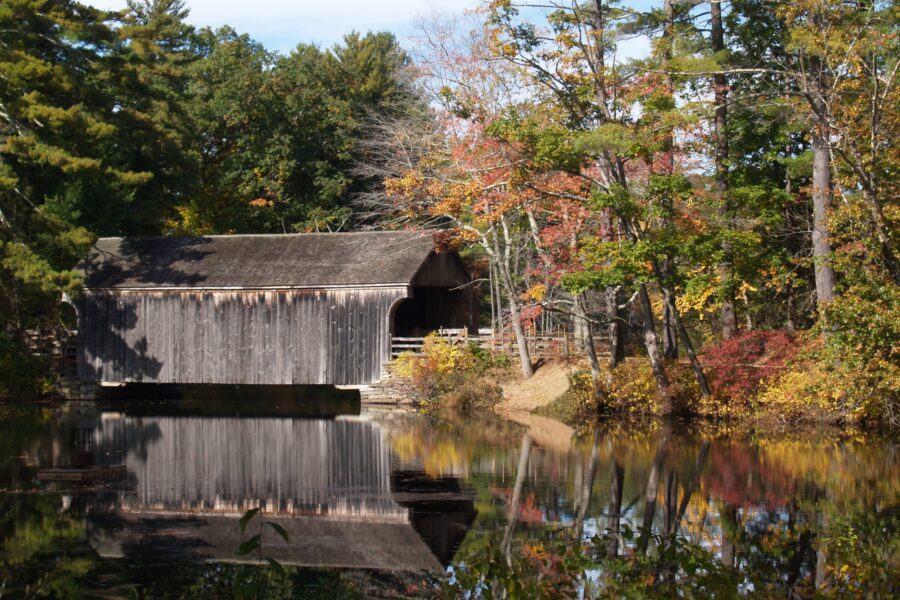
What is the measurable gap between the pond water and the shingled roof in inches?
344

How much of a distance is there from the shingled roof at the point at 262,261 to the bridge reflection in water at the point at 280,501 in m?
8.86

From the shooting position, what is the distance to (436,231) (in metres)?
33.9

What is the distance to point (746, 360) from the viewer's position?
27.8 metres

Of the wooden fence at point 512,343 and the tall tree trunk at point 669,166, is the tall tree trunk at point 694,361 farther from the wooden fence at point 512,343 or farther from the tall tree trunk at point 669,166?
the wooden fence at point 512,343

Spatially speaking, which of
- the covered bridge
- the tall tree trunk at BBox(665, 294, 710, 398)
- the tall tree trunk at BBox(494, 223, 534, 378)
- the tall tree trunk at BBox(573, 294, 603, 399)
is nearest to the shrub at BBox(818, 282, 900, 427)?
the tall tree trunk at BBox(665, 294, 710, 398)

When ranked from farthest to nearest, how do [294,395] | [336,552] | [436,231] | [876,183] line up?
[294,395]
[436,231]
[876,183]
[336,552]

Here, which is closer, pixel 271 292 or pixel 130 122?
pixel 271 292

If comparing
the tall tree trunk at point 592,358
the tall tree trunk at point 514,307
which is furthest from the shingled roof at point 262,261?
the tall tree trunk at point 592,358

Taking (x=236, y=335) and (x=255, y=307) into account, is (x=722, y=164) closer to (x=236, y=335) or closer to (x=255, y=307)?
(x=255, y=307)

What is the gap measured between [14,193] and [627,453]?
22.6 meters

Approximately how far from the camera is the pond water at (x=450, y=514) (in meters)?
11.7

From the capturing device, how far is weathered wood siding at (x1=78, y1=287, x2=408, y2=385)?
1350 inches

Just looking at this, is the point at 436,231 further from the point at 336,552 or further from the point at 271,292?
the point at 336,552

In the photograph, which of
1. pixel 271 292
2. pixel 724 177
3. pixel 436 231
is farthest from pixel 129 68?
pixel 724 177
